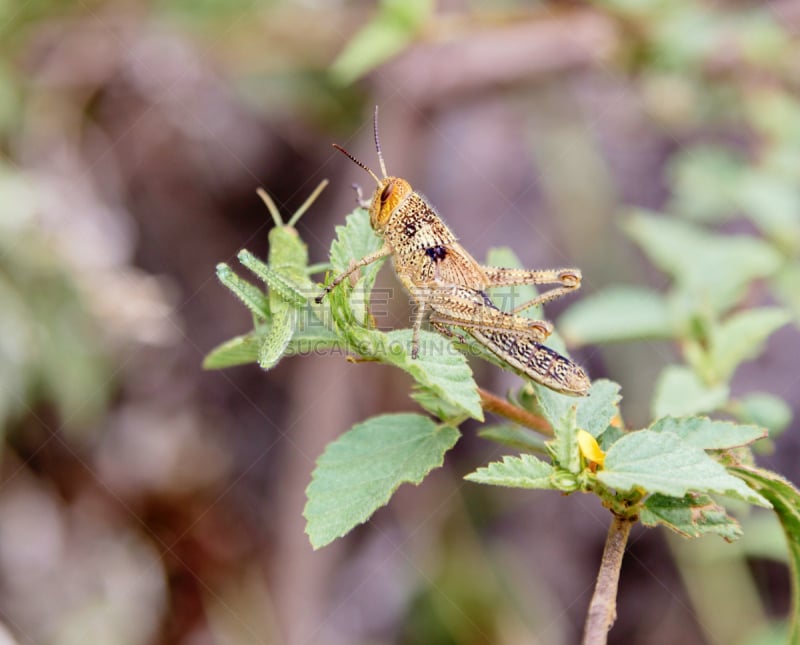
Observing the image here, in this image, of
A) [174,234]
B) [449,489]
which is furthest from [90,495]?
[449,489]

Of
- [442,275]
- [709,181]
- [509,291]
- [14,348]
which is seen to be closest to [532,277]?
[509,291]

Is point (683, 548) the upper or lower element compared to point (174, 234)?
lower

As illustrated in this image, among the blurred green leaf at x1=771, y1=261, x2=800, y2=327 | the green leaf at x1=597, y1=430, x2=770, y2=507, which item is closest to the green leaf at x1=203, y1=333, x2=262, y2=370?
the green leaf at x1=597, y1=430, x2=770, y2=507

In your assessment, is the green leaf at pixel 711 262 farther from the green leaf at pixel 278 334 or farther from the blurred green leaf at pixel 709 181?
the green leaf at pixel 278 334

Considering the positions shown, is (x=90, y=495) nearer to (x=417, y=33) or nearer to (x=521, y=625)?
(x=521, y=625)

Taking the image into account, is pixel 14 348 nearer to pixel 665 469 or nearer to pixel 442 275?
pixel 442 275

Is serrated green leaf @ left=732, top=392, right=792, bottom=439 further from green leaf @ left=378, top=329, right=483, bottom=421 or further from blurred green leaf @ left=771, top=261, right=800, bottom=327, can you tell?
green leaf @ left=378, top=329, right=483, bottom=421

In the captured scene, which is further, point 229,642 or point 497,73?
point 497,73

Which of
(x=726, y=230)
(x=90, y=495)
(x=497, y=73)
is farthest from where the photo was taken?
(x=726, y=230)
